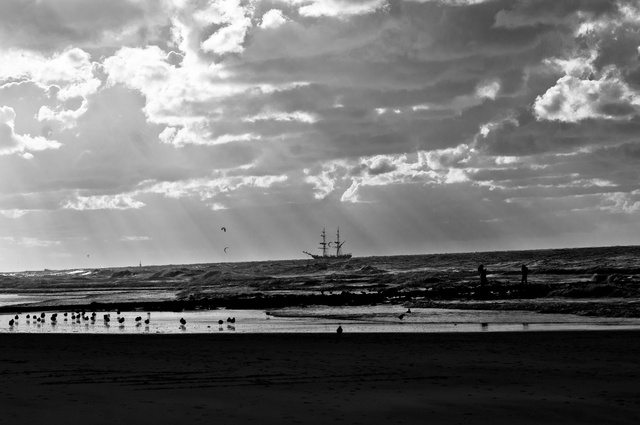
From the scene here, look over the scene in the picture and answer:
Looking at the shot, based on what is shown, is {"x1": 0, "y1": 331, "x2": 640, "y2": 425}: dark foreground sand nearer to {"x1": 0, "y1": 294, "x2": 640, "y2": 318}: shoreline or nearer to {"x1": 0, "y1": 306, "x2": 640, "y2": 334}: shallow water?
{"x1": 0, "y1": 306, "x2": 640, "y2": 334}: shallow water

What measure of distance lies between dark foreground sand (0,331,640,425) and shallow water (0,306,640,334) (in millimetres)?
5057

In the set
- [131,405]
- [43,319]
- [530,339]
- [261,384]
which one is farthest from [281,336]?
[43,319]

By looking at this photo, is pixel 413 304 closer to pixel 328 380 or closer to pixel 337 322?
pixel 337 322

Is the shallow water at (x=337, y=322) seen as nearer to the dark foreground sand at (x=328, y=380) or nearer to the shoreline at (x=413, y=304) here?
the shoreline at (x=413, y=304)

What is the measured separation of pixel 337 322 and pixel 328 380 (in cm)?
1822

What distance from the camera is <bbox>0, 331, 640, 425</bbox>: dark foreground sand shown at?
41.4 feet

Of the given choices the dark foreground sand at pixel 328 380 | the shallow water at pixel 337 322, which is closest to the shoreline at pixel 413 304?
the shallow water at pixel 337 322

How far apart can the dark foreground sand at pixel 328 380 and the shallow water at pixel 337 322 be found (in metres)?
5.06

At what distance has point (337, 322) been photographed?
34.4 meters

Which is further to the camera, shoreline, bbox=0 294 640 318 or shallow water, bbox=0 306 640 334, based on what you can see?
shoreline, bbox=0 294 640 318

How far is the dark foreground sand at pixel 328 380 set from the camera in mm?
12609

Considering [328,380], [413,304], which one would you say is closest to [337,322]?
[413,304]

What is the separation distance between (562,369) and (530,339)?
20.9ft

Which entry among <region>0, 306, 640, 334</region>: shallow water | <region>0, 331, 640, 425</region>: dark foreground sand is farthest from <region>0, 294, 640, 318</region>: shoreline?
<region>0, 331, 640, 425</region>: dark foreground sand
